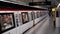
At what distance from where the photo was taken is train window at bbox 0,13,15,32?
7.23 meters

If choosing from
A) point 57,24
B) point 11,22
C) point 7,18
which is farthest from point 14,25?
point 57,24

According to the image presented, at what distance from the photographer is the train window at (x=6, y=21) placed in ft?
23.7

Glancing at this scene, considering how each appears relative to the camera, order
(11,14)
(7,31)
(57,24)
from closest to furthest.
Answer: (7,31) → (11,14) → (57,24)

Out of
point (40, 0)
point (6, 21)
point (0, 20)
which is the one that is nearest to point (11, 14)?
point (6, 21)

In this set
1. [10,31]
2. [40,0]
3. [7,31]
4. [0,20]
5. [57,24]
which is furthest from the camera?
[40,0]

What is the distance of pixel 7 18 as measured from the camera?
7961 mm

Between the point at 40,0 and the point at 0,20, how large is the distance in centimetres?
1270

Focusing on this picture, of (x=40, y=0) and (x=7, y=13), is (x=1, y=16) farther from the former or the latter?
(x=40, y=0)

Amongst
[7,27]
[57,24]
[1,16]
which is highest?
[1,16]

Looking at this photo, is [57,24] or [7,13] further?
[57,24]

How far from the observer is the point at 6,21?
306 inches

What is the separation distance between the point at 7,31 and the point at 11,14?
55.3 inches

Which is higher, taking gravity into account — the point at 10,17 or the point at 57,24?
the point at 10,17

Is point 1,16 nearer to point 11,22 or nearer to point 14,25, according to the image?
point 11,22
